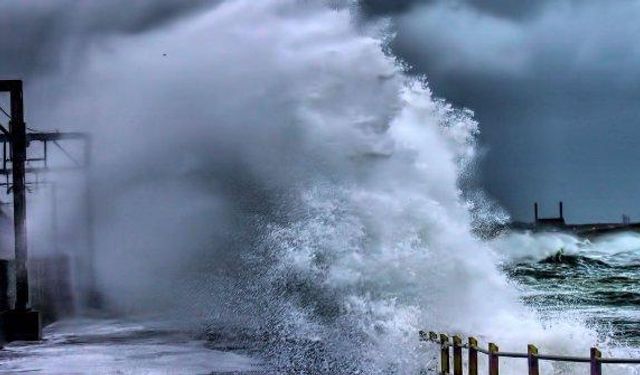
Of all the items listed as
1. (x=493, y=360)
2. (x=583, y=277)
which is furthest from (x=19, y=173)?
(x=583, y=277)

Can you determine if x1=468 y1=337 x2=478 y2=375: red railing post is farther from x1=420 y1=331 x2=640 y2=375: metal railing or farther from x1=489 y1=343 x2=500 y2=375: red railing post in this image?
x1=489 y1=343 x2=500 y2=375: red railing post

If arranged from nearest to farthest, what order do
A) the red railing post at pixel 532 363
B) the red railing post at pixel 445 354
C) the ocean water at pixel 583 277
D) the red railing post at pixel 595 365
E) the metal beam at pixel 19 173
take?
the red railing post at pixel 595 365 < the red railing post at pixel 532 363 < the red railing post at pixel 445 354 < the metal beam at pixel 19 173 < the ocean water at pixel 583 277

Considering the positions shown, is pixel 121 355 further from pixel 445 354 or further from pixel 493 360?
pixel 493 360

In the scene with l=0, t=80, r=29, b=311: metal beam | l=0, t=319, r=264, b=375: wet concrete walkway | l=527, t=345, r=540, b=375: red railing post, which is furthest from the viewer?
l=0, t=80, r=29, b=311: metal beam

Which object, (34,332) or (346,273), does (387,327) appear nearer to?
(346,273)

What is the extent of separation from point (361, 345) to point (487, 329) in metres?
6.10

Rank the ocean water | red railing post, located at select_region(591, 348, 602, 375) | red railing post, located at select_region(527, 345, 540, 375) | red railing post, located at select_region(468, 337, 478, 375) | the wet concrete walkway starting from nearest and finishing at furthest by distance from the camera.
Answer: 1. red railing post, located at select_region(591, 348, 602, 375)
2. red railing post, located at select_region(527, 345, 540, 375)
3. red railing post, located at select_region(468, 337, 478, 375)
4. the wet concrete walkway
5. the ocean water

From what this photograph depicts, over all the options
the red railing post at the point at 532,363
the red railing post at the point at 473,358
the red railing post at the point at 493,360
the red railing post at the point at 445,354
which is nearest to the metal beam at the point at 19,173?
the red railing post at the point at 445,354

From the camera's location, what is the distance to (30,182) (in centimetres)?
4609

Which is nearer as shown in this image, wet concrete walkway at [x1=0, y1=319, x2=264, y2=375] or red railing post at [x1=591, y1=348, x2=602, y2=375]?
red railing post at [x1=591, y1=348, x2=602, y2=375]

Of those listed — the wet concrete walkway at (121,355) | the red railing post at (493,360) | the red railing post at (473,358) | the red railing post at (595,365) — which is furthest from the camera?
the wet concrete walkway at (121,355)

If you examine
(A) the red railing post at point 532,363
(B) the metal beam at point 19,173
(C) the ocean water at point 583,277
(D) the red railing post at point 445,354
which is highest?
(B) the metal beam at point 19,173

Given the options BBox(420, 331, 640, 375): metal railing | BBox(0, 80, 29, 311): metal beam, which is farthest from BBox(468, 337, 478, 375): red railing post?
BBox(0, 80, 29, 311): metal beam

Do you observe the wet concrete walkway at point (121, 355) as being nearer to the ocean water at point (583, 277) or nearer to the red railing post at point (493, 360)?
the red railing post at point (493, 360)
